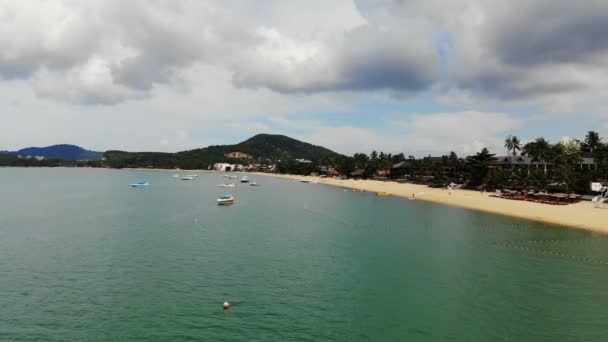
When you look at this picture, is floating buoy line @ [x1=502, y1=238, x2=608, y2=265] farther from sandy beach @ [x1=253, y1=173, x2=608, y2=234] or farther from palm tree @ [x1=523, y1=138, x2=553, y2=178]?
palm tree @ [x1=523, y1=138, x2=553, y2=178]

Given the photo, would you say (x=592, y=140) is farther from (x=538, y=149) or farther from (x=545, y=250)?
(x=545, y=250)

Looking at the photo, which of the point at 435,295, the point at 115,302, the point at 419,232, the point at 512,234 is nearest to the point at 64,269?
the point at 115,302

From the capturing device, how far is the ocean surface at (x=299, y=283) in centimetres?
2452

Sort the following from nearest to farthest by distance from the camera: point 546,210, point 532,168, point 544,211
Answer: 1. point 544,211
2. point 546,210
3. point 532,168

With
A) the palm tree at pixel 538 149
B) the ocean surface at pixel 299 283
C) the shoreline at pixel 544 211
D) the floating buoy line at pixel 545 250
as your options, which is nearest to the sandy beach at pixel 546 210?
the shoreline at pixel 544 211

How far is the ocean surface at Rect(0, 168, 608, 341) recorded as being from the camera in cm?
2452

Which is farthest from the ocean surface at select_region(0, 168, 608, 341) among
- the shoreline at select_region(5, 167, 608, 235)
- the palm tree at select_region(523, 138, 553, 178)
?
the palm tree at select_region(523, 138, 553, 178)

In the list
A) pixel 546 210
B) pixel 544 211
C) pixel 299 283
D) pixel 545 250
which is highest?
pixel 546 210

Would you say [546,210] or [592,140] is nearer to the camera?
A: [546,210]

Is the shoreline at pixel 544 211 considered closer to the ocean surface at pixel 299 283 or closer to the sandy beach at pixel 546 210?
the sandy beach at pixel 546 210

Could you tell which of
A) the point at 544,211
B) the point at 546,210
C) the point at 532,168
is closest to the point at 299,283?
the point at 544,211

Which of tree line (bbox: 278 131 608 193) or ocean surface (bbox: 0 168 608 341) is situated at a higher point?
tree line (bbox: 278 131 608 193)

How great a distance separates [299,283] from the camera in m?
33.2

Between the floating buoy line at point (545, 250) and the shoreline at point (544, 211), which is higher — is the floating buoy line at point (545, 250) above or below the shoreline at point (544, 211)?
below
